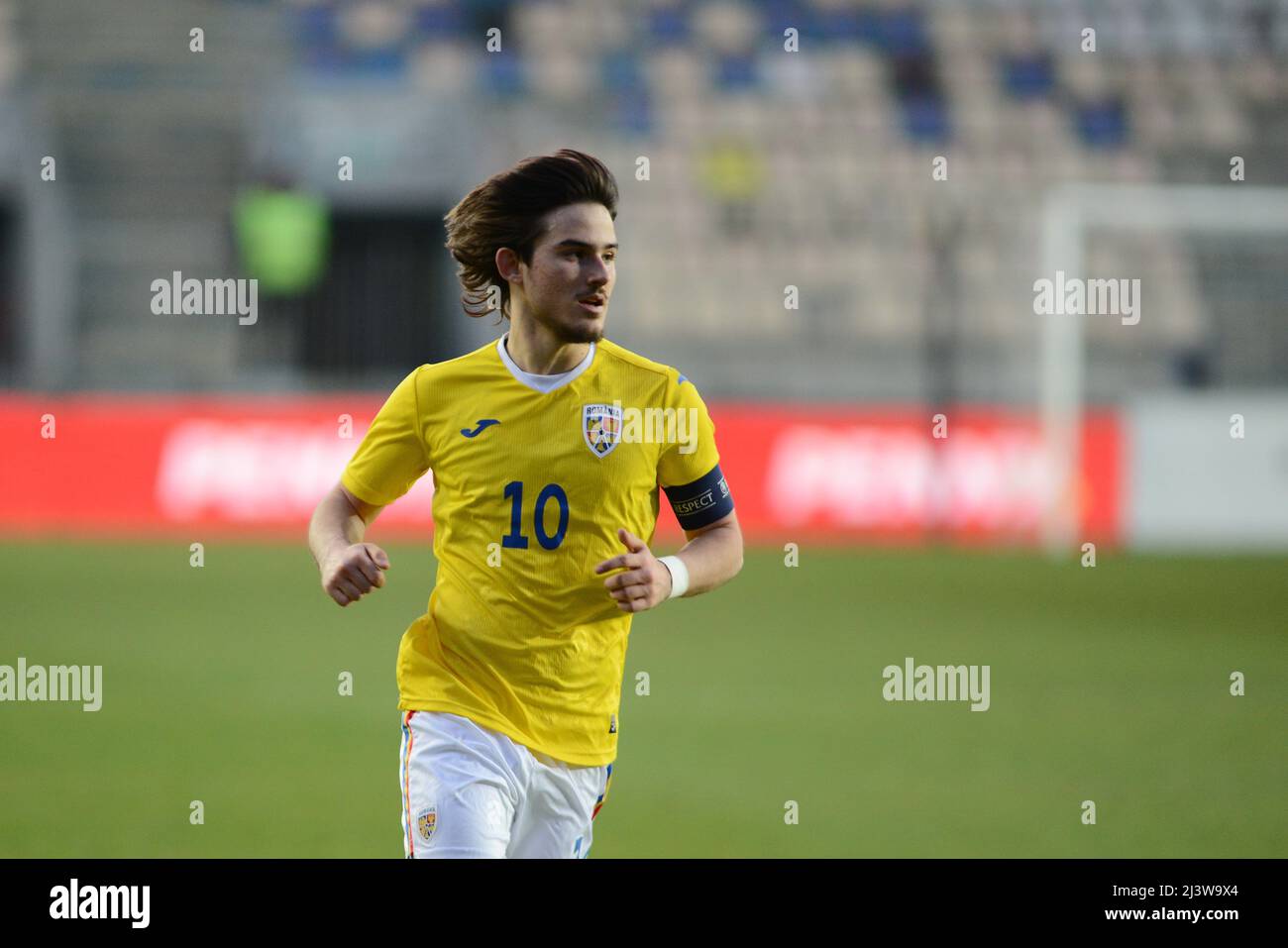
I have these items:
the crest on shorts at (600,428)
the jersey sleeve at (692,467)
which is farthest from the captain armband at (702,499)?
the crest on shorts at (600,428)

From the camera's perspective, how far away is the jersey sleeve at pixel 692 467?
393cm

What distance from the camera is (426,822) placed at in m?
3.66

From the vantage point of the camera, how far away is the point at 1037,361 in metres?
20.4

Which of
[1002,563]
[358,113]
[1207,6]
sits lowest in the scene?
[1002,563]

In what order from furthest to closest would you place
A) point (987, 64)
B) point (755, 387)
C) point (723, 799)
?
point (987, 64)
point (755, 387)
point (723, 799)

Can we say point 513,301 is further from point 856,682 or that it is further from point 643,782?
point 856,682

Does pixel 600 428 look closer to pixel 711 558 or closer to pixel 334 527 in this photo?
pixel 711 558

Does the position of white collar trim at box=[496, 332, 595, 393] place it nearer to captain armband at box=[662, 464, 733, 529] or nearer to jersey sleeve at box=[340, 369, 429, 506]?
jersey sleeve at box=[340, 369, 429, 506]

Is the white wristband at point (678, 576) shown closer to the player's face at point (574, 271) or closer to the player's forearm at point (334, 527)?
the player's face at point (574, 271)

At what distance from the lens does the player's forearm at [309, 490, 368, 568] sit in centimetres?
384

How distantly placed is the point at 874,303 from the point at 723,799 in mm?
14582

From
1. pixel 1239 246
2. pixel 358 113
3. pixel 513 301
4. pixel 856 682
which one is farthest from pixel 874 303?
pixel 513 301

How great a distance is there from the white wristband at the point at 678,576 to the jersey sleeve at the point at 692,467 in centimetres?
19

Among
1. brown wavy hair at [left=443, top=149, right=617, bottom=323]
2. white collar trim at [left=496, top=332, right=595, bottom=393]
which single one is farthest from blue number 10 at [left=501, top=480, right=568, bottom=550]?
brown wavy hair at [left=443, top=149, right=617, bottom=323]
